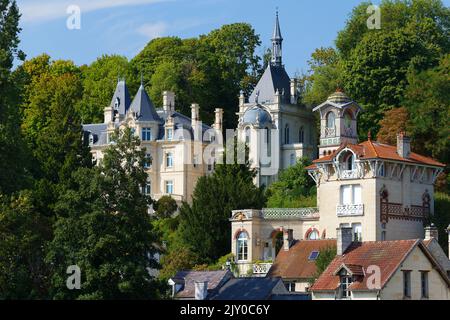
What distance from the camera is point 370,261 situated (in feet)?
173

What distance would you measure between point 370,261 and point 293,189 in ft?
104

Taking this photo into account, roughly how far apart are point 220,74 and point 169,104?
37.7 ft

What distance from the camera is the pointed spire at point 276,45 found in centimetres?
10662

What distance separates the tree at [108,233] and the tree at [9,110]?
97.9 inches

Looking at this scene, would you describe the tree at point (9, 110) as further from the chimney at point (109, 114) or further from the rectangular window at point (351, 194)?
the chimney at point (109, 114)

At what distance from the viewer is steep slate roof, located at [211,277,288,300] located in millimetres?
55281

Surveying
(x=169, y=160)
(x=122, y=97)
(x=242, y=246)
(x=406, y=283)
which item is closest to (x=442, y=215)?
(x=242, y=246)

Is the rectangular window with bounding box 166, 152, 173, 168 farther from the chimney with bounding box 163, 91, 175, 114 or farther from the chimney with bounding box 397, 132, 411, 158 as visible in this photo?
the chimney with bounding box 397, 132, 411, 158

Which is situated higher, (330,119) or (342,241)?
(330,119)

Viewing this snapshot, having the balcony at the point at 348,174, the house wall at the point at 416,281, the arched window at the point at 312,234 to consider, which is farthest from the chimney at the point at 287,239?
the house wall at the point at 416,281

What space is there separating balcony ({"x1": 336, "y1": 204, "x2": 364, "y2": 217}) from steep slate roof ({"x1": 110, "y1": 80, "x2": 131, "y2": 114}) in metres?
40.7

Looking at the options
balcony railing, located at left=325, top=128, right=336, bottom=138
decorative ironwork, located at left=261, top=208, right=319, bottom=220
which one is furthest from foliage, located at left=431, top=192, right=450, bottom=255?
balcony railing, located at left=325, top=128, right=336, bottom=138

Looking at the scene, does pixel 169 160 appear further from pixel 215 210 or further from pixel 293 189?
pixel 215 210
